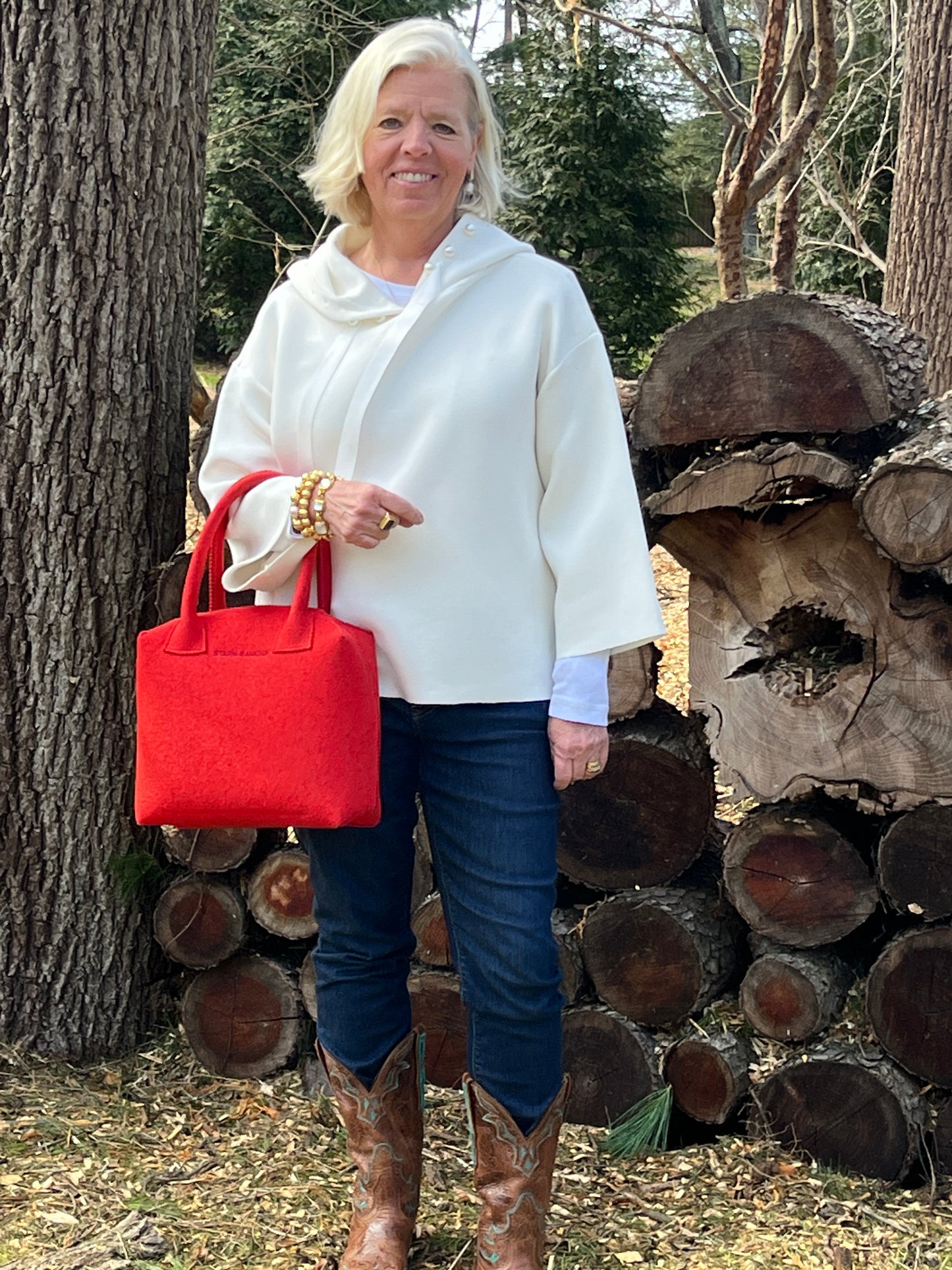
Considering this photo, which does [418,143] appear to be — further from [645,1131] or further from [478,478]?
[645,1131]

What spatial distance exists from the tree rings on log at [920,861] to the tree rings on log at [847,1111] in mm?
342

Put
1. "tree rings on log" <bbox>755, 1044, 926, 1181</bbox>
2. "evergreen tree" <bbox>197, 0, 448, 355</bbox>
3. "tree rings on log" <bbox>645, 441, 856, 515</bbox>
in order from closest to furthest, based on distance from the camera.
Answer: "tree rings on log" <bbox>645, 441, 856, 515</bbox>, "tree rings on log" <bbox>755, 1044, 926, 1181</bbox>, "evergreen tree" <bbox>197, 0, 448, 355</bbox>

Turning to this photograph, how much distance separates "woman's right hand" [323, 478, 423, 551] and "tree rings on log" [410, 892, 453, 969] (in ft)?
3.99

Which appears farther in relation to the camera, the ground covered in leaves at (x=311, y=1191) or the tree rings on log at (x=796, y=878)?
the tree rings on log at (x=796, y=878)

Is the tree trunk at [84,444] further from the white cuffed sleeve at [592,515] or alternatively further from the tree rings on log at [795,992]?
the tree rings on log at [795,992]

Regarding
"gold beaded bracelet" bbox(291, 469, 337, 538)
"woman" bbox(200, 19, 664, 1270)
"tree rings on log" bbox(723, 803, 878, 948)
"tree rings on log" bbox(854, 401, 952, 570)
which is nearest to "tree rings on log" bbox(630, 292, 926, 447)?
"tree rings on log" bbox(854, 401, 952, 570)

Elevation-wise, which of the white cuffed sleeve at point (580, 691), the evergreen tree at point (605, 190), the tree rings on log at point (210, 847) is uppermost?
the evergreen tree at point (605, 190)

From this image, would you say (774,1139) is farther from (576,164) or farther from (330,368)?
(576,164)

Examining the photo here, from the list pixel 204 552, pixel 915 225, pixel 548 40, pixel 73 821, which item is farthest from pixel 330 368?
pixel 548 40

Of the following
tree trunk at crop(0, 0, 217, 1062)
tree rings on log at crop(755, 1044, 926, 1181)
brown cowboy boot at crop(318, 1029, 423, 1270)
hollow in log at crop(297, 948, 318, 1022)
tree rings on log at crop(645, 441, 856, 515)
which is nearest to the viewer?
brown cowboy boot at crop(318, 1029, 423, 1270)

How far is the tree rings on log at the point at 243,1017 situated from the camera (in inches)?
115

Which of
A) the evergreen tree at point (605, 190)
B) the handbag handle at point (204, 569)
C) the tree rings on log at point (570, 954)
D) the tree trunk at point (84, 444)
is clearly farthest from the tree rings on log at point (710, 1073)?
the evergreen tree at point (605, 190)

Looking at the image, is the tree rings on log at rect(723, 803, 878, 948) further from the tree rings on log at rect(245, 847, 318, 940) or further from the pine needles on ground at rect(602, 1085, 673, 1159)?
the tree rings on log at rect(245, 847, 318, 940)

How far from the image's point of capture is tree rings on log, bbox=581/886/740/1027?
2689 mm
